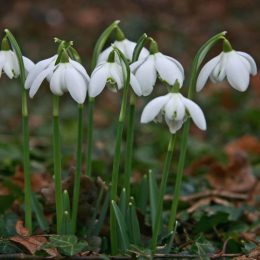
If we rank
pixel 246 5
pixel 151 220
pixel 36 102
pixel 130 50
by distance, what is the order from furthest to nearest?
1. pixel 246 5
2. pixel 36 102
3. pixel 151 220
4. pixel 130 50

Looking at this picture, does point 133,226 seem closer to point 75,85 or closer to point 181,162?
point 181,162

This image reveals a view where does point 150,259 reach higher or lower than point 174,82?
lower

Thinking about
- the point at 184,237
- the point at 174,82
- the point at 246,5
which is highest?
the point at 246,5

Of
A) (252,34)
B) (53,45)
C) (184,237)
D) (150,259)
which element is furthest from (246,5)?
(150,259)

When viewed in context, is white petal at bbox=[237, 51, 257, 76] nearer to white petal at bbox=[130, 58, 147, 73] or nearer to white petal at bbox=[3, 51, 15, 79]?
white petal at bbox=[130, 58, 147, 73]

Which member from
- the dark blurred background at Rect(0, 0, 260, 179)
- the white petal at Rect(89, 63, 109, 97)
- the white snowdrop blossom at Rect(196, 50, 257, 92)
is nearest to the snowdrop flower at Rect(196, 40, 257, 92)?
the white snowdrop blossom at Rect(196, 50, 257, 92)

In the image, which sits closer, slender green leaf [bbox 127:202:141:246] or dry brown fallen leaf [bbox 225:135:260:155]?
slender green leaf [bbox 127:202:141:246]

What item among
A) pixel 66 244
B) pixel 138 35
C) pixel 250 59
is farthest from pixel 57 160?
pixel 138 35

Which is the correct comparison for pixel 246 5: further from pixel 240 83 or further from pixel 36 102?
pixel 240 83
